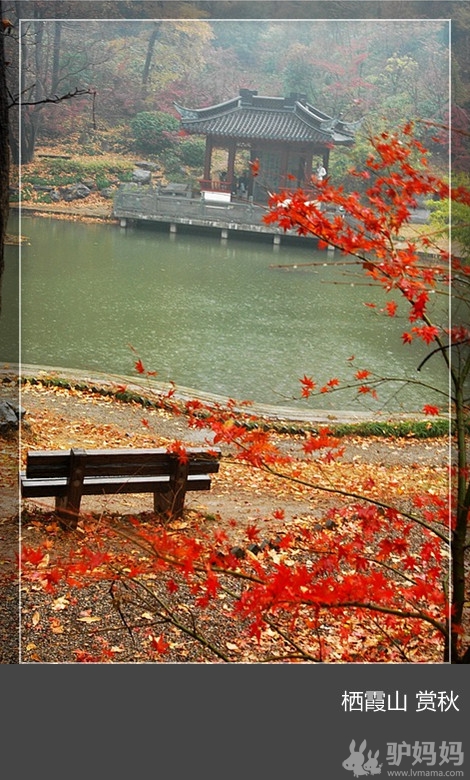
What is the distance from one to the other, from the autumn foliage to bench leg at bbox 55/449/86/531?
0.28ft

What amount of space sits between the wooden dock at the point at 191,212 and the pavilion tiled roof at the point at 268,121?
10.3 inches

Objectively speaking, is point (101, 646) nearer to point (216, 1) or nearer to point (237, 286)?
point (237, 286)

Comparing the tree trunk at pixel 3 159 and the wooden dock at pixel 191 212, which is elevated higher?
the tree trunk at pixel 3 159

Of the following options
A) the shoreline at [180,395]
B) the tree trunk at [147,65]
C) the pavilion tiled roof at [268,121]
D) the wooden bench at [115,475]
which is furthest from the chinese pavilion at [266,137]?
the wooden bench at [115,475]

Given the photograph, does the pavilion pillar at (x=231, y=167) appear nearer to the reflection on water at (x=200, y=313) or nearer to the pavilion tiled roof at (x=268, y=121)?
the pavilion tiled roof at (x=268, y=121)

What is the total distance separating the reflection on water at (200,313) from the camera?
10.5 ft

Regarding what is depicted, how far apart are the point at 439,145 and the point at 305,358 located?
886 millimetres

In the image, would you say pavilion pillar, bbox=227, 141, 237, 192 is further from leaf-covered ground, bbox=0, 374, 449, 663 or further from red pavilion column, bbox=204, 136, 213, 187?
leaf-covered ground, bbox=0, 374, 449, 663

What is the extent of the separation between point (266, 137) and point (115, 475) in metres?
1.38

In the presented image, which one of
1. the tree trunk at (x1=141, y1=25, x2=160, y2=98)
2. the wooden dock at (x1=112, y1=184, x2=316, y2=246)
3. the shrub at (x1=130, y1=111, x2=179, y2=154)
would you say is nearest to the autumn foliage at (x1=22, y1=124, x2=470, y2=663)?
the wooden dock at (x1=112, y1=184, x2=316, y2=246)

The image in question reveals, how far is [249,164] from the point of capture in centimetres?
333

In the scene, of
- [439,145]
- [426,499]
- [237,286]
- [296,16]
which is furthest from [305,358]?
[296,16]

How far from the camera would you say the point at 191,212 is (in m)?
3.44
